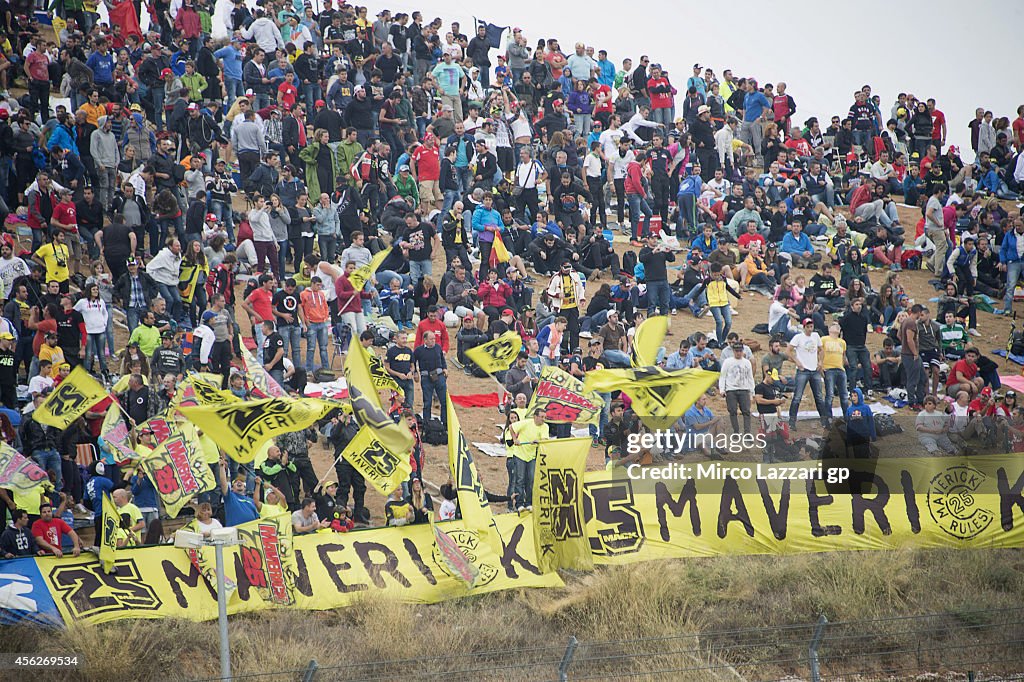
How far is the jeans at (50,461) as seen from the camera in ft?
54.9

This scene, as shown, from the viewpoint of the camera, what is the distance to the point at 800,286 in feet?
80.6

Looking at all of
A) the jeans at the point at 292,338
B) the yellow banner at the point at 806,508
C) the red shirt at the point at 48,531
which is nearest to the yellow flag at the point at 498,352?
the jeans at the point at 292,338

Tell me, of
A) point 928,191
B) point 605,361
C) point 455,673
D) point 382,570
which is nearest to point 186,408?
point 382,570

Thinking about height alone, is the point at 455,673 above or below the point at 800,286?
below

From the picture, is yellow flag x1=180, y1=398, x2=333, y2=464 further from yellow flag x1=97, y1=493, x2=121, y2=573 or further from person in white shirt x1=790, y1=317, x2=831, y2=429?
person in white shirt x1=790, y1=317, x2=831, y2=429

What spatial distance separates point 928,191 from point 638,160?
8.21 meters

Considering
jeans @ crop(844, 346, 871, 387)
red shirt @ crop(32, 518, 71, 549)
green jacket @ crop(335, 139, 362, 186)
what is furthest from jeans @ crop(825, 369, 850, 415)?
red shirt @ crop(32, 518, 71, 549)

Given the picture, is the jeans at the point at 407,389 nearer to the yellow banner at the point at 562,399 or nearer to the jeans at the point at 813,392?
the yellow banner at the point at 562,399

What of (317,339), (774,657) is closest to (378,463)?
(774,657)

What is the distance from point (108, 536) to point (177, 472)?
4.10 feet

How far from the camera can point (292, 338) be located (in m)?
20.6

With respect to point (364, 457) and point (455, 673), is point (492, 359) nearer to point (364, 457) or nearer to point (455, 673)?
point (364, 457)

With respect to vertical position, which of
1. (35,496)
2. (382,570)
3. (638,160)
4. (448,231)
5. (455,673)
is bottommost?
(455,673)

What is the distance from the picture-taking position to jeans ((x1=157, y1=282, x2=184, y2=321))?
69.2 ft
